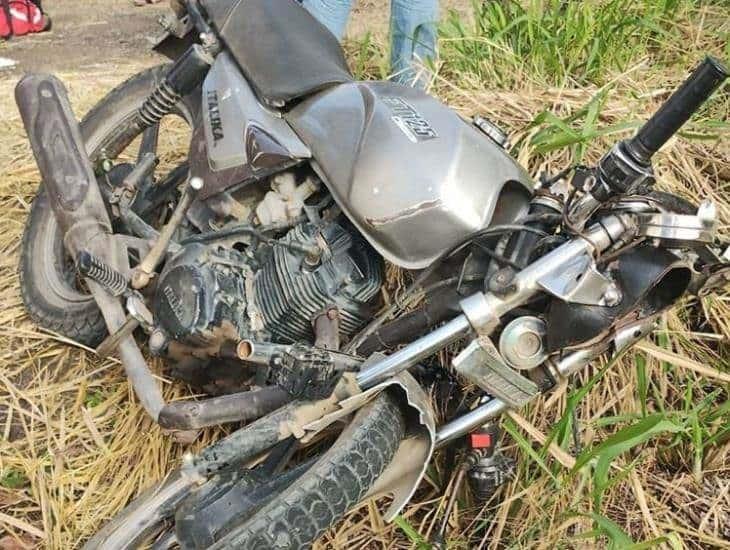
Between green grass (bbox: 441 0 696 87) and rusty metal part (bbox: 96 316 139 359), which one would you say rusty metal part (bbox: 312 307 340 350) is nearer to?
rusty metal part (bbox: 96 316 139 359)

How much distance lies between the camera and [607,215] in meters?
1.52

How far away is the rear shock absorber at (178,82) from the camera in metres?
2.13

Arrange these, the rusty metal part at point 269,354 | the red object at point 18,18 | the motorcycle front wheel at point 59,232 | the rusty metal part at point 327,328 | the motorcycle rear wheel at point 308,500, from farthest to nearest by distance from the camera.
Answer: the red object at point 18,18 < the motorcycle front wheel at point 59,232 < the rusty metal part at point 327,328 < the rusty metal part at point 269,354 < the motorcycle rear wheel at point 308,500

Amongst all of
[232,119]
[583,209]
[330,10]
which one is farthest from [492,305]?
[330,10]

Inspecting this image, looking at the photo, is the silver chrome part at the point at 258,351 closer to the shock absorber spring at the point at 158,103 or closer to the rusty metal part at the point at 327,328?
the rusty metal part at the point at 327,328

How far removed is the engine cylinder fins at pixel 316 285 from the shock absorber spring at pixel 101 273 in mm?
376

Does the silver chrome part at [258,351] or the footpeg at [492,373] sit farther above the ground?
Answer: the footpeg at [492,373]

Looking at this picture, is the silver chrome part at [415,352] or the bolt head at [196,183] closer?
the silver chrome part at [415,352]

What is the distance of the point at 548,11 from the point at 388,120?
143 centimetres

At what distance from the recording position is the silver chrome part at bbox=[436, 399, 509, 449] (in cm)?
169

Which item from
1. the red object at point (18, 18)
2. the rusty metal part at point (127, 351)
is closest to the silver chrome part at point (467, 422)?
the rusty metal part at point (127, 351)

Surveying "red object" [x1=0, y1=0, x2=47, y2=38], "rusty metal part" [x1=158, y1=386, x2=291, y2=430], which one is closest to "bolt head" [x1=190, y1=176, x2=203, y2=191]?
"rusty metal part" [x1=158, y1=386, x2=291, y2=430]

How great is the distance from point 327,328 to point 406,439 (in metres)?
0.29

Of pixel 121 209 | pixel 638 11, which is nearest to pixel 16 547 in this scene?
pixel 121 209
